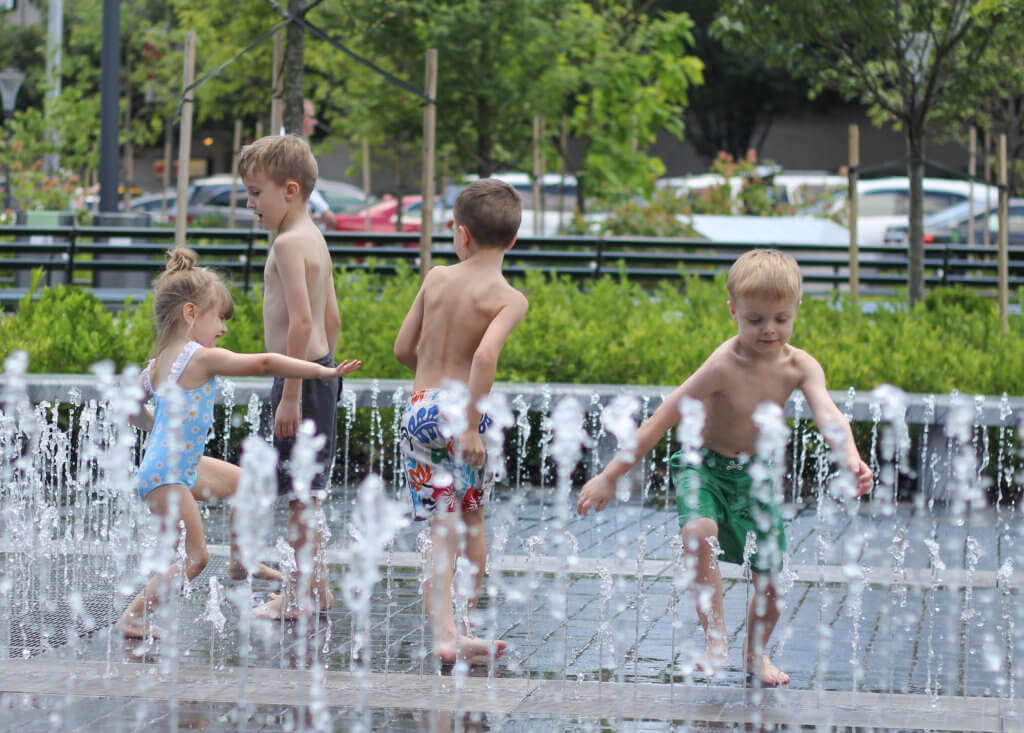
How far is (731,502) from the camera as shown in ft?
13.6

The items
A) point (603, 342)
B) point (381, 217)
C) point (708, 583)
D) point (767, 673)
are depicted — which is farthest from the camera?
point (381, 217)

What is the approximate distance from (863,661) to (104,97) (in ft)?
34.4

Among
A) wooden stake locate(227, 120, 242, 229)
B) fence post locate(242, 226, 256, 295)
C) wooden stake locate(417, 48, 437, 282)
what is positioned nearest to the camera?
wooden stake locate(417, 48, 437, 282)

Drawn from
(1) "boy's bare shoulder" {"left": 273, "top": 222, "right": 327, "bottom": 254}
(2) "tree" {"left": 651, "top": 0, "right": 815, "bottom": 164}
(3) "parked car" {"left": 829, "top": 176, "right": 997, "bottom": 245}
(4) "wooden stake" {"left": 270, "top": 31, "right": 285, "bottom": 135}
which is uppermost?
(2) "tree" {"left": 651, "top": 0, "right": 815, "bottom": 164}

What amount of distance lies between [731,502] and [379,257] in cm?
969

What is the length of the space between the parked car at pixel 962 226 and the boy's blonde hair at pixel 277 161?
1790cm

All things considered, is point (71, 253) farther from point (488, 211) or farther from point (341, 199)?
point (341, 199)

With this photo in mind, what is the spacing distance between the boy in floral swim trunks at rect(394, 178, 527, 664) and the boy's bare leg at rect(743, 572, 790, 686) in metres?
0.70

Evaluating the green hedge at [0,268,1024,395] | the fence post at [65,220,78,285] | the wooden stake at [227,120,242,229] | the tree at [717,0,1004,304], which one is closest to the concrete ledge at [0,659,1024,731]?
the green hedge at [0,268,1024,395]

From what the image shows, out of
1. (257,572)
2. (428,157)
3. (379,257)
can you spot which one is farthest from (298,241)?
(379,257)

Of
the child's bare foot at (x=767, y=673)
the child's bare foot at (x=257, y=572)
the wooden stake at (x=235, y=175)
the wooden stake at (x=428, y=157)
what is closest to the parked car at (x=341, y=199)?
the wooden stake at (x=235, y=175)

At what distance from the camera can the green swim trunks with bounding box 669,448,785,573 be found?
409cm

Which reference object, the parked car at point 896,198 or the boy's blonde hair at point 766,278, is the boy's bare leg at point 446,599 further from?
the parked car at point 896,198

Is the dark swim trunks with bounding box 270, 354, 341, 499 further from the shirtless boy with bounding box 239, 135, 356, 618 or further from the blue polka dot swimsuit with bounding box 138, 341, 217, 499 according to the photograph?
the blue polka dot swimsuit with bounding box 138, 341, 217, 499
